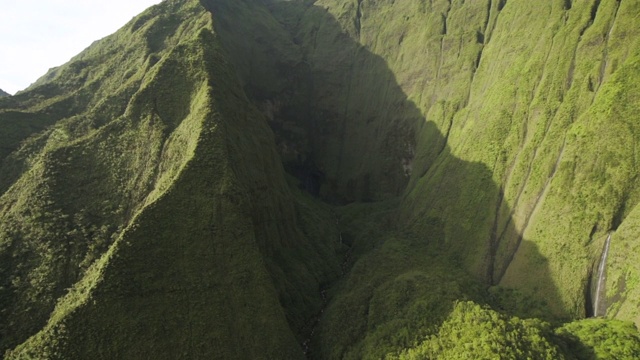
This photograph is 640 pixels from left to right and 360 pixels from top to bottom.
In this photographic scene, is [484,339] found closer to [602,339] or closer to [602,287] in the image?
[602,339]

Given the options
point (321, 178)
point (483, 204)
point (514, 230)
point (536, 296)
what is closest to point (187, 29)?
point (321, 178)

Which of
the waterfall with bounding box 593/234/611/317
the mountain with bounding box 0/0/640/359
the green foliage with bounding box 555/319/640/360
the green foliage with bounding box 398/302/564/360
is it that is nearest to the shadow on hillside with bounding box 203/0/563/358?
the mountain with bounding box 0/0/640/359

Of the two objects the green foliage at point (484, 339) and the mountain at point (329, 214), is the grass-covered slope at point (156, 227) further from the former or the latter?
the green foliage at point (484, 339)

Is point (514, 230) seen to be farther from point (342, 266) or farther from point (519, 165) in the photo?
point (342, 266)

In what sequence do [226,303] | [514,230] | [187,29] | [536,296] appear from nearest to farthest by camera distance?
[226,303]
[536,296]
[514,230]
[187,29]

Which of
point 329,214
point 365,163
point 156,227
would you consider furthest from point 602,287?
point 365,163

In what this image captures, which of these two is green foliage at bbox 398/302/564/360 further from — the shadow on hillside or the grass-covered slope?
the grass-covered slope
